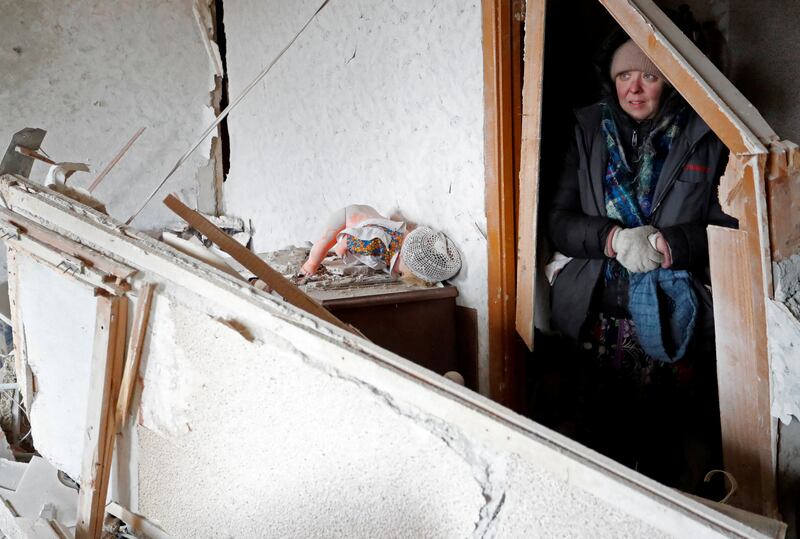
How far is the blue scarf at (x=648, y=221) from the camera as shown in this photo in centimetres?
172

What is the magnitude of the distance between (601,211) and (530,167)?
23 centimetres

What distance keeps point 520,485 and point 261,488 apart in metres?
0.53

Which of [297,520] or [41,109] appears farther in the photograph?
[41,109]

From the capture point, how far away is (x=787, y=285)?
53.2 inches

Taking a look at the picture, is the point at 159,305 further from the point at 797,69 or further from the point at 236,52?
the point at 236,52

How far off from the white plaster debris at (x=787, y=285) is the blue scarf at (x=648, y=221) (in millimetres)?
352

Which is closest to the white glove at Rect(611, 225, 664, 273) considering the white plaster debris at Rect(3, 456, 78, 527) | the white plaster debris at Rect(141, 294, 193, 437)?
the white plaster debris at Rect(141, 294, 193, 437)

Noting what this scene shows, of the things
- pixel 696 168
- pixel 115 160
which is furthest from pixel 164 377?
pixel 115 160

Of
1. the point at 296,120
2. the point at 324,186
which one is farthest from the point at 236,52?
the point at 324,186

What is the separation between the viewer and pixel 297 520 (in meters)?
1.22

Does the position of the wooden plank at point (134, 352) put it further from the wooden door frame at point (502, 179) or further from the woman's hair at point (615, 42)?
the woman's hair at point (615, 42)

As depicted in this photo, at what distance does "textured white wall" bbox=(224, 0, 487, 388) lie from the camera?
220 cm

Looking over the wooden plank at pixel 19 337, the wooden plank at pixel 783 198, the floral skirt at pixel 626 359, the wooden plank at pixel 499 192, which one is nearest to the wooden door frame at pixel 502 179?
the wooden plank at pixel 499 192

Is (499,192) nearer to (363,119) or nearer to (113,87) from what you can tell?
(363,119)
